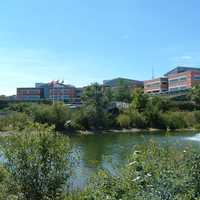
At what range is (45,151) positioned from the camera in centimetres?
1224

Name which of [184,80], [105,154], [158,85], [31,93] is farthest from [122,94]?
[105,154]

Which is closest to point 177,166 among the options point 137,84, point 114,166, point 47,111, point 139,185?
point 139,185

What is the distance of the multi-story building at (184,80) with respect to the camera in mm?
157925

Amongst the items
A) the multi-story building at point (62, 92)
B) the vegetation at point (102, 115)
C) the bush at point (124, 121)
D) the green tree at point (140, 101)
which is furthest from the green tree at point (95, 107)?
the multi-story building at point (62, 92)

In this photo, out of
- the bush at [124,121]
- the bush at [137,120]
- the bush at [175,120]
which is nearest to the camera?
the bush at [124,121]

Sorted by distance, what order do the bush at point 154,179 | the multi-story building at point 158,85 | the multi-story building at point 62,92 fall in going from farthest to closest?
1. the multi-story building at point 62,92
2. the multi-story building at point 158,85
3. the bush at point 154,179

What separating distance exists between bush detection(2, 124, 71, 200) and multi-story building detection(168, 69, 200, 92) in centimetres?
14828

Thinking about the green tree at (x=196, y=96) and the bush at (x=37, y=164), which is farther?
the green tree at (x=196, y=96)

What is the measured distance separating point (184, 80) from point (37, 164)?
6098 inches

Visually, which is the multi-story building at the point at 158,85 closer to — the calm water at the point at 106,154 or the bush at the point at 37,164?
the calm water at the point at 106,154

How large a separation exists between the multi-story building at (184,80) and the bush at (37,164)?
14828cm

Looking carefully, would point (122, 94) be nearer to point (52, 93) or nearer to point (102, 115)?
point (52, 93)

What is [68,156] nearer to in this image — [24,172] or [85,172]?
[24,172]

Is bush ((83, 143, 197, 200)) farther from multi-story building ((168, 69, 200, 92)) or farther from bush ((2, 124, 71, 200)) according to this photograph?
multi-story building ((168, 69, 200, 92))
